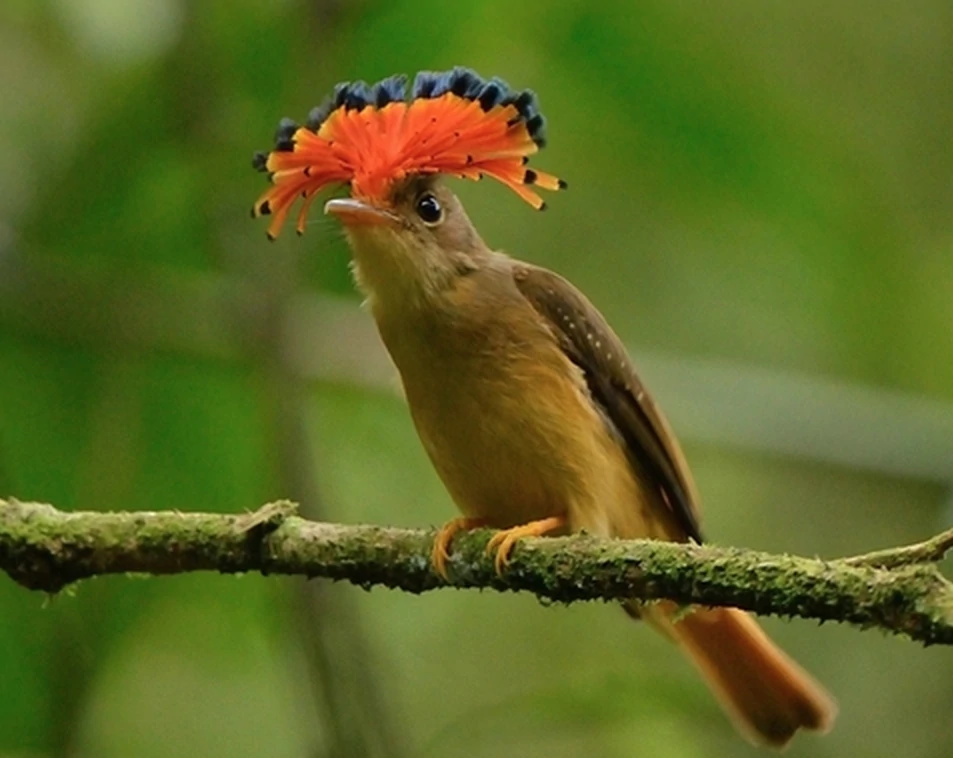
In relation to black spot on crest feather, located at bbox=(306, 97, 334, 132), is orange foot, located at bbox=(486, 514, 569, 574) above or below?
below

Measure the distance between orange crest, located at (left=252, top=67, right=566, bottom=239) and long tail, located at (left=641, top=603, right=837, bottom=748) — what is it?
1126mm

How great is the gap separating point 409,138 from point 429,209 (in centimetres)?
35

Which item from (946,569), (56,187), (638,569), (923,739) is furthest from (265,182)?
(923,739)

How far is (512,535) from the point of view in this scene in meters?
2.76

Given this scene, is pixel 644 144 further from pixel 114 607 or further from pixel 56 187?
pixel 114 607

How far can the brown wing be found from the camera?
133 inches

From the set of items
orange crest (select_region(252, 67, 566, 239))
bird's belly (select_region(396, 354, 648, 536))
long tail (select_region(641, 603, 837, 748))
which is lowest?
long tail (select_region(641, 603, 837, 748))

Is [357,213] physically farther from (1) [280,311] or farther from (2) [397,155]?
(1) [280,311]

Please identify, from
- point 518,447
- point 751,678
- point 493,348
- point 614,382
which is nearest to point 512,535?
point 518,447

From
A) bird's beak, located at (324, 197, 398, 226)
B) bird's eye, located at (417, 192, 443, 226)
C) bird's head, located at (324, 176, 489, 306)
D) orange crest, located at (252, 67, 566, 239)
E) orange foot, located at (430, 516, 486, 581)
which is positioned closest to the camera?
orange foot, located at (430, 516, 486, 581)

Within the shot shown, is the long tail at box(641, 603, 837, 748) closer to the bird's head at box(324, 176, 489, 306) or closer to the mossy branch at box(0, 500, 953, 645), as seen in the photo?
the bird's head at box(324, 176, 489, 306)

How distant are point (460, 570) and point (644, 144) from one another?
48.3 inches

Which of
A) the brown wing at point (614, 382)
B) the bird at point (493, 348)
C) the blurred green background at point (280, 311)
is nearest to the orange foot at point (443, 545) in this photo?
the bird at point (493, 348)

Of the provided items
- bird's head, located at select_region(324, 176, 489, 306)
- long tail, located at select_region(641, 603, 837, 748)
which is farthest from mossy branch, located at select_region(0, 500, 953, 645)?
long tail, located at select_region(641, 603, 837, 748)
